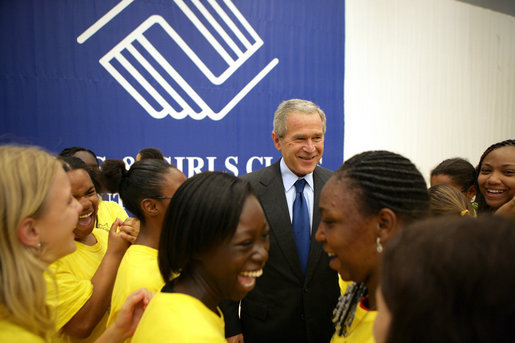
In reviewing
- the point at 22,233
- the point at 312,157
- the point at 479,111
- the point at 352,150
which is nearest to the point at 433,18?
the point at 479,111

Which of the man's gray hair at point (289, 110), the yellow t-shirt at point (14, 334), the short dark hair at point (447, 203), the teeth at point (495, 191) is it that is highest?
the man's gray hair at point (289, 110)

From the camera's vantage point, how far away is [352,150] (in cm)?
651

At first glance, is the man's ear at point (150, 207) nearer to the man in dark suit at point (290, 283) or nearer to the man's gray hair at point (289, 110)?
the man in dark suit at point (290, 283)

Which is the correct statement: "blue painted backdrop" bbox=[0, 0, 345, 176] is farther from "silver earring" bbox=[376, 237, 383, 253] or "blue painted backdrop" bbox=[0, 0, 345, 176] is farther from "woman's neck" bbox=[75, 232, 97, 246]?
"silver earring" bbox=[376, 237, 383, 253]

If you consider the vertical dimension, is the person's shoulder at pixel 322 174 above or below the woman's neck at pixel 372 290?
above

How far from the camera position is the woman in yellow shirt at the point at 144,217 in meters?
1.33

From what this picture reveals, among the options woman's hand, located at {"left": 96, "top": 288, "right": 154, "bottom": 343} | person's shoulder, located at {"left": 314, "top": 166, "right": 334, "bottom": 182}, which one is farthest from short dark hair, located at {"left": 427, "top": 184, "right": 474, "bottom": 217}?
woman's hand, located at {"left": 96, "top": 288, "right": 154, "bottom": 343}

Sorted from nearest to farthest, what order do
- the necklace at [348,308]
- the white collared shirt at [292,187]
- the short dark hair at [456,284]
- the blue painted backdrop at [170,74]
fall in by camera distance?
the short dark hair at [456,284], the necklace at [348,308], the white collared shirt at [292,187], the blue painted backdrop at [170,74]

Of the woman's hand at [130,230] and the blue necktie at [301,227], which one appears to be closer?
the woman's hand at [130,230]

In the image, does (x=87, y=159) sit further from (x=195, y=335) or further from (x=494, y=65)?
(x=494, y=65)

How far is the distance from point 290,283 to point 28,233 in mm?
1291

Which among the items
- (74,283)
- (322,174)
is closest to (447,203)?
(322,174)

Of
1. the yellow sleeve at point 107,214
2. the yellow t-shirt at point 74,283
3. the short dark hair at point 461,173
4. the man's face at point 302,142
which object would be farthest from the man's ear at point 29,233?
the short dark hair at point 461,173

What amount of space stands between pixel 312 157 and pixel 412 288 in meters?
1.57
